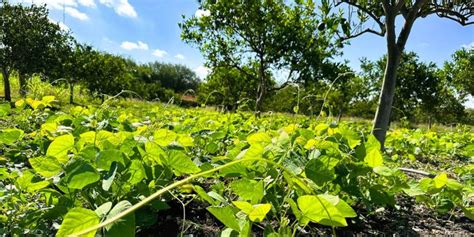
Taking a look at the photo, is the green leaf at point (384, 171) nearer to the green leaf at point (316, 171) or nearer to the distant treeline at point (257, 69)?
the green leaf at point (316, 171)

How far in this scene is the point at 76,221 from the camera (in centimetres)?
71

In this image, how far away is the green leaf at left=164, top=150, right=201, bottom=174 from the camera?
1083 millimetres

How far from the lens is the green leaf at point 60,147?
116 centimetres

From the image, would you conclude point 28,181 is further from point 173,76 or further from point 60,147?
point 173,76

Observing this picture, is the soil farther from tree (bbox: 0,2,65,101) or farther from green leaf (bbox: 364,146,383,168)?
tree (bbox: 0,2,65,101)

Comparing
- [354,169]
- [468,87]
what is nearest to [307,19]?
[468,87]

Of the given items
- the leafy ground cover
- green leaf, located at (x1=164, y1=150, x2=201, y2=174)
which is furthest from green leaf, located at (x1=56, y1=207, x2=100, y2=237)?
green leaf, located at (x1=164, y1=150, x2=201, y2=174)

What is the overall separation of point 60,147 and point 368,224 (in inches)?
48.9

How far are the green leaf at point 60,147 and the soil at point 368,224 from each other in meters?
0.39

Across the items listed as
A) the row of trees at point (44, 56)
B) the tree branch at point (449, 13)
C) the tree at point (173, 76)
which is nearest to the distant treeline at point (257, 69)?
the row of trees at point (44, 56)

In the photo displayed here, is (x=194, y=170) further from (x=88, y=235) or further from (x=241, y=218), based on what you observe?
(x=88, y=235)

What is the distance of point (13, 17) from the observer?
2234 centimetres

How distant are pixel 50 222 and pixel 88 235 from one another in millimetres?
670

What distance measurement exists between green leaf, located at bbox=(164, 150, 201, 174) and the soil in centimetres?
30
